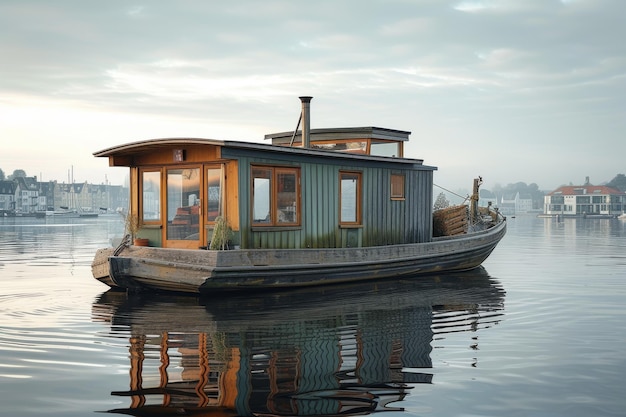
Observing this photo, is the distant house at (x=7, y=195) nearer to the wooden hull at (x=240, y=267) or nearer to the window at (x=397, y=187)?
the window at (x=397, y=187)

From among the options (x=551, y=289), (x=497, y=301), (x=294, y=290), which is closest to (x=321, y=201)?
(x=294, y=290)

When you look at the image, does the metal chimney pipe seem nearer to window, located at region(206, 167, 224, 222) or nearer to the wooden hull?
the wooden hull

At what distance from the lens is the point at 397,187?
651 inches

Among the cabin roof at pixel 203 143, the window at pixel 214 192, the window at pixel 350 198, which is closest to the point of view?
the cabin roof at pixel 203 143

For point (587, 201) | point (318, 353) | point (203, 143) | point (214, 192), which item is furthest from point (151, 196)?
point (587, 201)

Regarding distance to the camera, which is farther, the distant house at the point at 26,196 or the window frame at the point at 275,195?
the distant house at the point at 26,196

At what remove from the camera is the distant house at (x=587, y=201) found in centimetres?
16338

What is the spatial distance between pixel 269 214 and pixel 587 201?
17196 centimetres

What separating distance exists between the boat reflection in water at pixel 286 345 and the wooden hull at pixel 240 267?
29cm

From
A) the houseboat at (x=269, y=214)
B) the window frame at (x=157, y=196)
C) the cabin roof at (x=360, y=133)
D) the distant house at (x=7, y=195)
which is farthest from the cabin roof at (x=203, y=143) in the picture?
the distant house at (x=7, y=195)

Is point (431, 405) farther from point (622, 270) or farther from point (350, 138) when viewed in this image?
point (622, 270)

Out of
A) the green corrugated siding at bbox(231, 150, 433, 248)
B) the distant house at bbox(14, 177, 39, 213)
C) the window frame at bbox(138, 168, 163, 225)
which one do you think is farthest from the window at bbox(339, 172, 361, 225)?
the distant house at bbox(14, 177, 39, 213)

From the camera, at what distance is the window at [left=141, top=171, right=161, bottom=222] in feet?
46.1

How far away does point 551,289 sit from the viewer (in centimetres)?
1488
